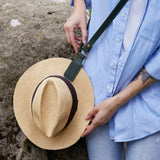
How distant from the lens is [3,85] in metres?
1.38

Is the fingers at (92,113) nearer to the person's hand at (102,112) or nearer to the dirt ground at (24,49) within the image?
the person's hand at (102,112)

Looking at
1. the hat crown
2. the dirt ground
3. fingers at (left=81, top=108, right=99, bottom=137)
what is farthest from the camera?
the dirt ground

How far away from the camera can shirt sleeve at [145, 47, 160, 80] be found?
1112 millimetres

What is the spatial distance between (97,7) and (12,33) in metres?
0.62

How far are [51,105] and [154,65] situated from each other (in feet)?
1.73

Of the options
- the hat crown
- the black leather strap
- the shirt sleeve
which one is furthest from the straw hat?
the shirt sleeve

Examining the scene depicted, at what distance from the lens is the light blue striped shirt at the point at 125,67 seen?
1.12 m

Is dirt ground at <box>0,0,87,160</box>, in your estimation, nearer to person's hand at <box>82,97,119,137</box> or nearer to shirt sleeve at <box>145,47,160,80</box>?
person's hand at <box>82,97,119,137</box>

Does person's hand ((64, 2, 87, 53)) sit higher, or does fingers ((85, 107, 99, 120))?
person's hand ((64, 2, 87, 53))

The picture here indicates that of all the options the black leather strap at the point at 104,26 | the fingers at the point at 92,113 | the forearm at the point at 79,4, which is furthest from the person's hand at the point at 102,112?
the forearm at the point at 79,4

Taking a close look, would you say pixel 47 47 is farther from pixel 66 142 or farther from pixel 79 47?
pixel 66 142

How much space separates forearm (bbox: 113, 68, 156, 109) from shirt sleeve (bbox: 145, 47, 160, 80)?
27 millimetres

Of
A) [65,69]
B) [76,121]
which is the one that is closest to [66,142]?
[76,121]

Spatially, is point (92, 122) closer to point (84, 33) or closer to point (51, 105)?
point (51, 105)
